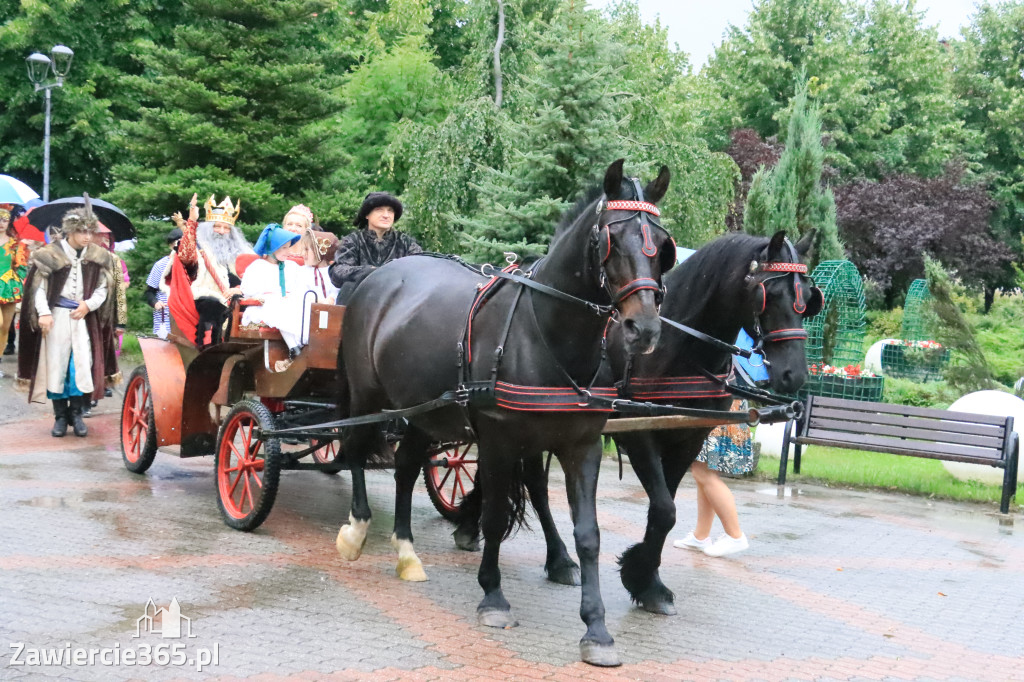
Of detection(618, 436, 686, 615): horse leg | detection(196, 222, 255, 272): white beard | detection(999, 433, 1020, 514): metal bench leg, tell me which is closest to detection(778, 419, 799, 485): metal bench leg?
detection(999, 433, 1020, 514): metal bench leg

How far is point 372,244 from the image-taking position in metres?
7.86

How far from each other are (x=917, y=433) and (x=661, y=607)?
5.54 meters

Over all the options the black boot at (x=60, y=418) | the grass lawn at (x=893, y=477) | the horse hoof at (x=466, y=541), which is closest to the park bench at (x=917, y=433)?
the grass lawn at (x=893, y=477)

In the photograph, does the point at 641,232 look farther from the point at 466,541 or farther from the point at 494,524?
the point at 466,541

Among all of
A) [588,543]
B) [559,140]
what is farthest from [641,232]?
[559,140]

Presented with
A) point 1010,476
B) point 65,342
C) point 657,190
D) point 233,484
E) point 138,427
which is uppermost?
point 657,190

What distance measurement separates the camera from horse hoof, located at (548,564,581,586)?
6.48m

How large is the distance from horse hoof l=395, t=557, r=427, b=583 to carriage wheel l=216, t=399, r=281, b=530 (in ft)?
3.93

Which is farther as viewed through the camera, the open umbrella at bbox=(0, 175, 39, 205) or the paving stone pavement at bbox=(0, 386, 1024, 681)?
the open umbrella at bbox=(0, 175, 39, 205)

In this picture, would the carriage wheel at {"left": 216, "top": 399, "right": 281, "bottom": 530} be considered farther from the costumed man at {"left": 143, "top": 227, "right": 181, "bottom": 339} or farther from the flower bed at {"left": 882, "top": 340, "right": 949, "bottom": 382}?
the flower bed at {"left": 882, "top": 340, "right": 949, "bottom": 382}

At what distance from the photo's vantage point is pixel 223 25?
1870cm

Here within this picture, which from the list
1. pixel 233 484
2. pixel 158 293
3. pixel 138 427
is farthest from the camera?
pixel 158 293

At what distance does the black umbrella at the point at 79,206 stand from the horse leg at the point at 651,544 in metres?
9.83

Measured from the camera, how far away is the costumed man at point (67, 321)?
1107cm
